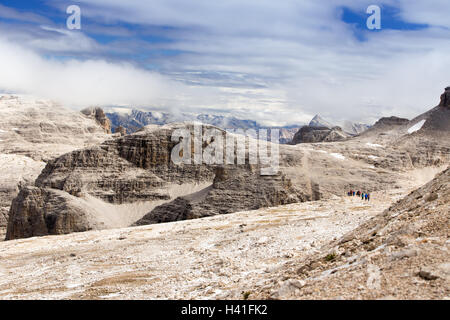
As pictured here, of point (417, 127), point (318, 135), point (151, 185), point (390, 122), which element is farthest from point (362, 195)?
point (318, 135)

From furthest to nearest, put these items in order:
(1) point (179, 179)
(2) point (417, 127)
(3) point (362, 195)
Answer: (2) point (417, 127) → (1) point (179, 179) → (3) point (362, 195)

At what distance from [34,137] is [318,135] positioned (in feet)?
334

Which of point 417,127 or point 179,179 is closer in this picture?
point 179,179

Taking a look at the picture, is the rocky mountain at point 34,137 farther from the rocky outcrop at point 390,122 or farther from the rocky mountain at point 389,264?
the rocky mountain at point 389,264

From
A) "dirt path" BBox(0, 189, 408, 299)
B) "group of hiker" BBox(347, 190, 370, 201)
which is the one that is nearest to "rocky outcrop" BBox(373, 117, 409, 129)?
"group of hiker" BBox(347, 190, 370, 201)

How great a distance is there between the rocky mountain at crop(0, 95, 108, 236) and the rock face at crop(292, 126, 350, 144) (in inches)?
2987

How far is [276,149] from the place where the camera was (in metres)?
75.2

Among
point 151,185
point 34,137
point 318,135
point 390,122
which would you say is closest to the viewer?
point 151,185

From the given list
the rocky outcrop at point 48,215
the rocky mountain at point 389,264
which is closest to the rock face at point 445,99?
the rocky outcrop at point 48,215

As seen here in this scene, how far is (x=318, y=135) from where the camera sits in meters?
160

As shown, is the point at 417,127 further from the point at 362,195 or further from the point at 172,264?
the point at 172,264
